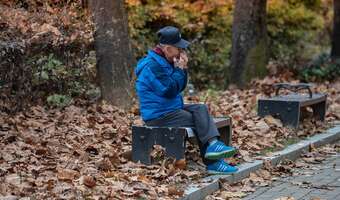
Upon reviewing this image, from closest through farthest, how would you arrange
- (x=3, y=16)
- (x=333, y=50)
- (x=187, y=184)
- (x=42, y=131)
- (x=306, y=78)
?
(x=187, y=184)
(x=42, y=131)
(x=3, y=16)
(x=306, y=78)
(x=333, y=50)

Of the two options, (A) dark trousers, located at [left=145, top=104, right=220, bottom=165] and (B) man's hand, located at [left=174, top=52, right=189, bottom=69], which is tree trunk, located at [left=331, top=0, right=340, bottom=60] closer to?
(A) dark trousers, located at [left=145, top=104, right=220, bottom=165]

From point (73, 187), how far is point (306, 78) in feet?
40.0

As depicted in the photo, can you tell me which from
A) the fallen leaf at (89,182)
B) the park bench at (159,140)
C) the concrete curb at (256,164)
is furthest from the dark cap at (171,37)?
the fallen leaf at (89,182)

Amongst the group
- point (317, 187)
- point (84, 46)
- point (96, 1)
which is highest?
point (96, 1)

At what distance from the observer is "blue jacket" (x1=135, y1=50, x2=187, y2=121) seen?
7730 mm

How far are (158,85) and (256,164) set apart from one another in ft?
4.99

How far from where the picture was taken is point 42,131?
9.50 metres

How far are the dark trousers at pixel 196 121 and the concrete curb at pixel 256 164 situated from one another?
372mm

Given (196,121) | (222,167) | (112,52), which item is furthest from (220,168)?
(112,52)

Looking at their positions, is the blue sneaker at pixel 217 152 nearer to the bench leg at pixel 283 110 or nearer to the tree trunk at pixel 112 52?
the bench leg at pixel 283 110

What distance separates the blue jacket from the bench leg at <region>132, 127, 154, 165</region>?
7.0 inches

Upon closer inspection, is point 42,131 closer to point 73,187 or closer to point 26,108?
point 26,108

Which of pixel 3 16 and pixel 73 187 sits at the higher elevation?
pixel 3 16

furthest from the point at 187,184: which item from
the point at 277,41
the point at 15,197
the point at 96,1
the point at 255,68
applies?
the point at 277,41
